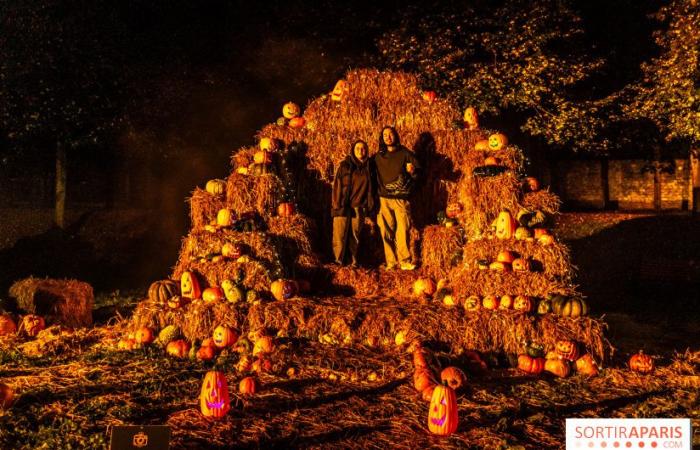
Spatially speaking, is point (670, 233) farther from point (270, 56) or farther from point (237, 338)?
point (237, 338)

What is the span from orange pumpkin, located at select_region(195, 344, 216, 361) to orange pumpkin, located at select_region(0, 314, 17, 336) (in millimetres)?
2988

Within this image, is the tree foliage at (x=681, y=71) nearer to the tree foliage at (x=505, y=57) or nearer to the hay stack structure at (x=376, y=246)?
the tree foliage at (x=505, y=57)

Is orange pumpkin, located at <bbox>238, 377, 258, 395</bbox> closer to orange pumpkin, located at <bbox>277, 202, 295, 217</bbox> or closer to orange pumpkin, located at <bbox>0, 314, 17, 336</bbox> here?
orange pumpkin, located at <bbox>277, 202, 295, 217</bbox>

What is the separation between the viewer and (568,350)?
6984mm

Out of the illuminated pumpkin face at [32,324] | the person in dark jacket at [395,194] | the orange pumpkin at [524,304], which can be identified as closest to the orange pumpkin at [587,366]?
the orange pumpkin at [524,304]

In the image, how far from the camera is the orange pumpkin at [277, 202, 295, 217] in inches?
358

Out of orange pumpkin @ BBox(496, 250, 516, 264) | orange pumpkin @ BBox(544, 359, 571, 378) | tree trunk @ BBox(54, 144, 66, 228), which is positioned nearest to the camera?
orange pumpkin @ BBox(544, 359, 571, 378)

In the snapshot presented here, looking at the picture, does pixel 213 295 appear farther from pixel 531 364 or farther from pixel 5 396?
pixel 531 364

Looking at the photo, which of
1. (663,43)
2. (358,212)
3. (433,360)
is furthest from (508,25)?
(433,360)

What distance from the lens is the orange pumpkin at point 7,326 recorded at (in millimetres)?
8594

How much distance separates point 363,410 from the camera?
18.9 ft

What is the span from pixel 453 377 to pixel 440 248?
3224mm

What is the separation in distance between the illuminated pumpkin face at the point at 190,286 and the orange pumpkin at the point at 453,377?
10.7 ft

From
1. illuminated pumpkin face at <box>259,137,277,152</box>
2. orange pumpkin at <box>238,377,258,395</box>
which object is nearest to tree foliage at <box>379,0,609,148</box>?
illuminated pumpkin face at <box>259,137,277,152</box>
